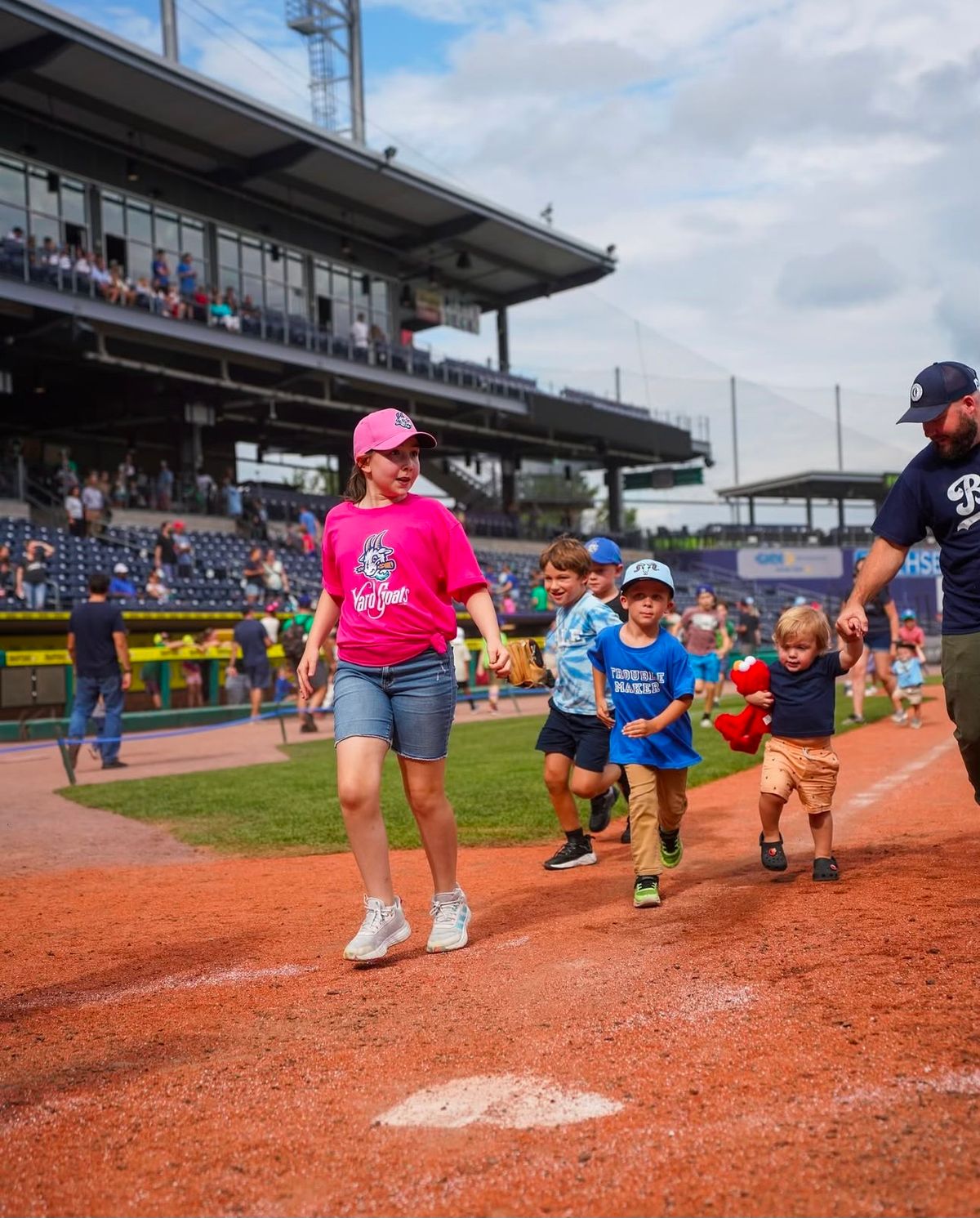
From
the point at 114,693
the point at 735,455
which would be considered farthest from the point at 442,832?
the point at 735,455

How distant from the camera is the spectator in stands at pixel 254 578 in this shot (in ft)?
77.6

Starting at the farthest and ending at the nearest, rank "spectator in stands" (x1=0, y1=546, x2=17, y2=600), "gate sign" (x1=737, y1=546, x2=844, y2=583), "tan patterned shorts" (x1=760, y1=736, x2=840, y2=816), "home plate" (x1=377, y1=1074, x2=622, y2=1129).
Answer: "gate sign" (x1=737, y1=546, x2=844, y2=583) < "spectator in stands" (x1=0, y1=546, x2=17, y2=600) < "tan patterned shorts" (x1=760, y1=736, x2=840, y2=816) < "home plate" (x1=377, y1=1074, x2=622, y2=1129)

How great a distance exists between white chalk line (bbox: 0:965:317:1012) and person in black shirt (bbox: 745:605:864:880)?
2.53 metres

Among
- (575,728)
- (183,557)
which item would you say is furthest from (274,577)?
(575,728)

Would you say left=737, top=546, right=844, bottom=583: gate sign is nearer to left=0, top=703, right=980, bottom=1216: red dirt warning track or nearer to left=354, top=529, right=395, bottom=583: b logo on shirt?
left=0, top=703, right=980, bottom=1216: red dirt warning track

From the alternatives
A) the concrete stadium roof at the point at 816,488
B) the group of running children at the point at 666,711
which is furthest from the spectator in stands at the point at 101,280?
the concrete stadium roof at the point at 816,488

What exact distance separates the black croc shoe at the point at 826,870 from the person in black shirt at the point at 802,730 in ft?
0.06

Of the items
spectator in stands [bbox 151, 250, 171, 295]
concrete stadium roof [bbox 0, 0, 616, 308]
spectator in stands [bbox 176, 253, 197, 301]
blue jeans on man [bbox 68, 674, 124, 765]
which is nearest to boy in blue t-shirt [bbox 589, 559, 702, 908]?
blue jeans on man [bbox 68, 674, 124, 765]

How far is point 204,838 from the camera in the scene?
9219mm

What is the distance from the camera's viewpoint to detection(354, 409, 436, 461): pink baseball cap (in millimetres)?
4957

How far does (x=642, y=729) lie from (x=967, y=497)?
1.78 metres

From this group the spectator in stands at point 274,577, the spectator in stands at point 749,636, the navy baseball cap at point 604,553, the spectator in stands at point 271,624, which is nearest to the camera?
the navy baseball cap at point 604,553

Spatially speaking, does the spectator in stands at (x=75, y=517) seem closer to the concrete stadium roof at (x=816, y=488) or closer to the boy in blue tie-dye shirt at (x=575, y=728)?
the boy in blue tie-dye shirt at (x=575, y=728)

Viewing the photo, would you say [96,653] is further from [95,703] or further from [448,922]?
[448,922]
